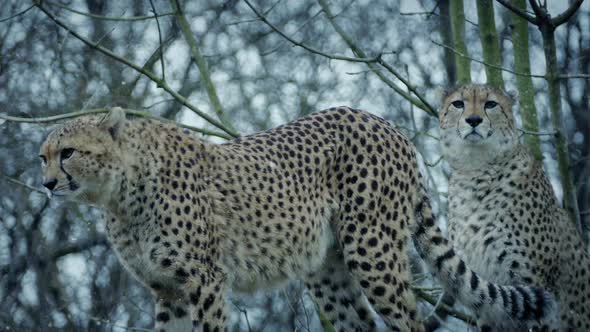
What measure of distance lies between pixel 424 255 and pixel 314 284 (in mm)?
668

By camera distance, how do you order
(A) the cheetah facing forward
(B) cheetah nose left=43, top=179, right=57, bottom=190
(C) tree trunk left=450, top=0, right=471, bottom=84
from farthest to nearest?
(C) tree trunk left=450, top=0, right=471, bottom=84, (A) the cheetah facing forward, (B) cheetah nose left=43, top=179, right=57, bottom=190

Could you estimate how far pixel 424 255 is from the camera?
574cm

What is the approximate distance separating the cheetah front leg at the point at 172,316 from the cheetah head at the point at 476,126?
6.90 ft

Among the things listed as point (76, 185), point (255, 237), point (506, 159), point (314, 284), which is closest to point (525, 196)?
A: point (506, 159)

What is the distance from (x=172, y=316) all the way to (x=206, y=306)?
1.00 ft

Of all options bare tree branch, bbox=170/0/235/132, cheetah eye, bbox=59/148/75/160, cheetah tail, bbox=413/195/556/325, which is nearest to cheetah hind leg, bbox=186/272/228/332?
cheetah eye, bbox=59/148/75/160

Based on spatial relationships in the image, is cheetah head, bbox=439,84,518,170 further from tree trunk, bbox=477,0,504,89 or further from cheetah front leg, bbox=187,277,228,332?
cheetah front leg, bbox=187,277,228,332

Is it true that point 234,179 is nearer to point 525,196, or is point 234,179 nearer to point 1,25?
point 525,196

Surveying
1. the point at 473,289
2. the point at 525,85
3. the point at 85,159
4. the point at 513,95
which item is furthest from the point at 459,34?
the point at 85,159

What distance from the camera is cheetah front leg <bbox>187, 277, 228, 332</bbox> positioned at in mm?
5055

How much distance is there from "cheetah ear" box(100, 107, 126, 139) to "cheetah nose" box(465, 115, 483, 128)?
7.37ft

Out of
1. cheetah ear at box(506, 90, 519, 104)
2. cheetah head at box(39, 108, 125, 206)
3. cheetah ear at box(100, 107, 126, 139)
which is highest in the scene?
cheetah ear at box(506, 90, 519, 104)

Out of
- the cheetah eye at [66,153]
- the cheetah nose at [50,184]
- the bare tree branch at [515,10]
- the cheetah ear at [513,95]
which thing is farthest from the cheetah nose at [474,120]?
the cheetah nose at [50,184]

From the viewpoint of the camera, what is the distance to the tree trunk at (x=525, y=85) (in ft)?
22.7
